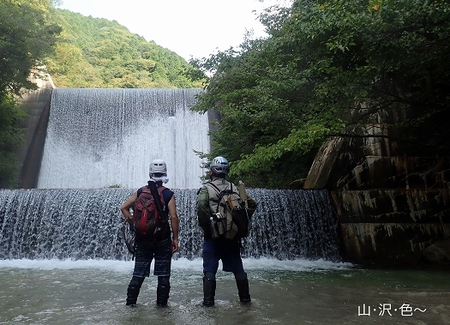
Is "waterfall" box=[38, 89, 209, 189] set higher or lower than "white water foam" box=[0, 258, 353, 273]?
higher

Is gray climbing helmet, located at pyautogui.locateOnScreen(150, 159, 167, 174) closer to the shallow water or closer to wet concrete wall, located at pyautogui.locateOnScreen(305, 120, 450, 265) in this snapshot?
the shallow water

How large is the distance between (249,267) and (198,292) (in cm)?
270

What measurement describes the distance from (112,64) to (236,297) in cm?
4316

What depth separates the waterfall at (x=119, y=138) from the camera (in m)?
18.5

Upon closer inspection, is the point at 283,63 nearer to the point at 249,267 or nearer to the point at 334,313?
the point at 249,267

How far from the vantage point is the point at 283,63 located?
6949 millimetres

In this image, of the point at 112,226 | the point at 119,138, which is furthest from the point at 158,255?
the point at 119,138

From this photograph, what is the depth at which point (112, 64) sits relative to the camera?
43906mm

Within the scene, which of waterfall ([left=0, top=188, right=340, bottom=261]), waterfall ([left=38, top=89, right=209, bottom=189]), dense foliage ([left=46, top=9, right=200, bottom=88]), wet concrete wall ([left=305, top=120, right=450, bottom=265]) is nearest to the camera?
wet concrete wall ([left=305, top=120, right=450, bottom=265])

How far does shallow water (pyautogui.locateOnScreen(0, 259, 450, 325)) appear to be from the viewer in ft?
10.9

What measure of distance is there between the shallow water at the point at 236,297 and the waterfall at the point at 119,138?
1191 centimetres

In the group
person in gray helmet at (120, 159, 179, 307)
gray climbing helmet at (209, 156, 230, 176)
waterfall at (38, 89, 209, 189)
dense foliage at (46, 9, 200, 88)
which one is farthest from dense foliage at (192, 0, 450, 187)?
dense foliage at (46, 9, 200, 88)

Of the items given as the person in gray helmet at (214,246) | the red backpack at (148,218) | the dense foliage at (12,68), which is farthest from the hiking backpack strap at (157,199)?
the dense foliage at (12,68)

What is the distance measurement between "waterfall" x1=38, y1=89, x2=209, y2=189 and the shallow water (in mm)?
11910
